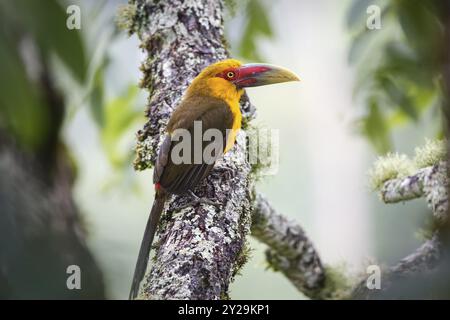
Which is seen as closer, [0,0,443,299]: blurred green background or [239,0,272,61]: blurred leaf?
[0,0,443,299]: blurred green background

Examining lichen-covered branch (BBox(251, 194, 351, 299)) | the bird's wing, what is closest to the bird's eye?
the bird's wing

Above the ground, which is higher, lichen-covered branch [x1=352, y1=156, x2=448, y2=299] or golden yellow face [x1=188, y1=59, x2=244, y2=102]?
golden yellow face [x1=188, y1=59, x2=244, y2=102]

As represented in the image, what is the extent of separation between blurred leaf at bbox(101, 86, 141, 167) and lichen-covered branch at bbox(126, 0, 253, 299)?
950 mm

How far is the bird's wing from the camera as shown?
8.72 ft

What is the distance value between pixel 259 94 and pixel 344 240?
1.77 meters

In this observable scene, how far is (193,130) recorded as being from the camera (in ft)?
9.49

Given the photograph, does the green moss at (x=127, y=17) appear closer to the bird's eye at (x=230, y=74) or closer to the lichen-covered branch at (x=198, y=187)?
the lichen-covered branch at (x=198, y=187)

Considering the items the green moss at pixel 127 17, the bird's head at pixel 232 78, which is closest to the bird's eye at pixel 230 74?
the bird's head at pixel 232 78

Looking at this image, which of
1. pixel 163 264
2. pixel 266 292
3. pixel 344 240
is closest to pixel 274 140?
pixel 163 264

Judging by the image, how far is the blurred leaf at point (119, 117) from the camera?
13.5ft

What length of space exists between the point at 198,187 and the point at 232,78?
0.80m

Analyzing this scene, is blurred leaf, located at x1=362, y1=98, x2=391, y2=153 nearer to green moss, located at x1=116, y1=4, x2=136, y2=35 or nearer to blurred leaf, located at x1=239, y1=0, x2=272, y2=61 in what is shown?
blurred leaf, located at x1=239, y1=0, x2=272, y2=61

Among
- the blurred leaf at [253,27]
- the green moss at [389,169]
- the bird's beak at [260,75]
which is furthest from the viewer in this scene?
the blurred leaf at [253,27]

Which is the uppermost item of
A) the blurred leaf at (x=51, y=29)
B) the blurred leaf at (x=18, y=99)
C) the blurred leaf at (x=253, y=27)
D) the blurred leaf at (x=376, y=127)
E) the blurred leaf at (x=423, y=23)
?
the blurred leaf at (x=253, y=27)
